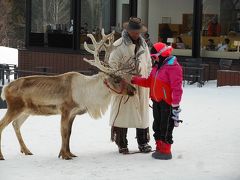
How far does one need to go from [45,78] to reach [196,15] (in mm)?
12829

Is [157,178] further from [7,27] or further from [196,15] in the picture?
[7,27]

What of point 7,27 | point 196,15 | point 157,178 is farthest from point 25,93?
point 7,27

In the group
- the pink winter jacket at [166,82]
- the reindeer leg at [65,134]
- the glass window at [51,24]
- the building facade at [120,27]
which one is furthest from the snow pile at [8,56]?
the pink winter jacket at [166,82]

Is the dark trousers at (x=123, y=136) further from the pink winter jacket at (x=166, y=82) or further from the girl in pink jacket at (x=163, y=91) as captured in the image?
the pink winter jacket at (x=166, y=82)

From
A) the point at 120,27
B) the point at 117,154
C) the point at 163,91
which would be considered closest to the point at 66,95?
the point at 117,154

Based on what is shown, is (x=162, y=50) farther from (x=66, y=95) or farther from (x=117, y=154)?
(x=117, y=154)

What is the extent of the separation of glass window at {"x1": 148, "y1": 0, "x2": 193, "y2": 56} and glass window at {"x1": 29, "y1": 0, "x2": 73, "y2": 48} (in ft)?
9.44

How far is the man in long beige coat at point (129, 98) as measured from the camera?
27.4 feet

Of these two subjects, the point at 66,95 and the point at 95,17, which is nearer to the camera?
the point at 66,95

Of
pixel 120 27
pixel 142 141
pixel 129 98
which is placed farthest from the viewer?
pixel 120 27

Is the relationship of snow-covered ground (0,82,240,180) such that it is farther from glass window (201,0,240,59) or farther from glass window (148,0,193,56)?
glass window (148,0,193,56)

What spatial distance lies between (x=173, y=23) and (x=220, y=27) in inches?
83.8

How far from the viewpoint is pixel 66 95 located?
26.5ft

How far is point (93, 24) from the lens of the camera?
23.2 meters
